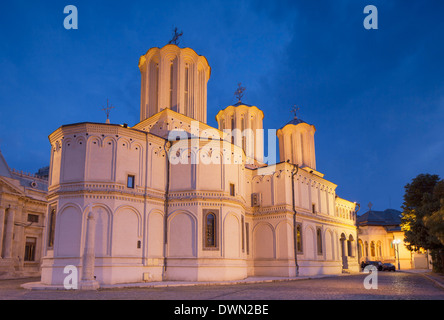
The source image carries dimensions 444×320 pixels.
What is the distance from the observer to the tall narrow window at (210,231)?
83.7ft

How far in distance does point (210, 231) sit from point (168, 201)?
3503 millimetres

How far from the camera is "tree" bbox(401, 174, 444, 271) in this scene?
23484 mm

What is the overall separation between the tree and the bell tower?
17879 mm

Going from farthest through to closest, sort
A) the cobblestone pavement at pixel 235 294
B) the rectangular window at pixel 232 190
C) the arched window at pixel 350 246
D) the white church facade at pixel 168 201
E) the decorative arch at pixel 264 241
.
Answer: the arched window at pixel 350 246 → the decorative arch at pixel 264 241 → the rectangular window at pixel 232 190 → the white church facade at pixel 168 201 → the cobblestone pavement at pixel 235 294

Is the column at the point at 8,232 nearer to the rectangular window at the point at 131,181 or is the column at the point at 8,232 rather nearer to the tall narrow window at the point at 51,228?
the tall narrow window at the point at 51,228

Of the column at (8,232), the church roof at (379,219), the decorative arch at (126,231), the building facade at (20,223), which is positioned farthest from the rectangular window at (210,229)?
the church roof at (379,219)

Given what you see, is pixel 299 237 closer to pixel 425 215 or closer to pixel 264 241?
pixel 264 241

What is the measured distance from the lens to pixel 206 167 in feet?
88.0

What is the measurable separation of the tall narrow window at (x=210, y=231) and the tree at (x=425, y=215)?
12675 mm

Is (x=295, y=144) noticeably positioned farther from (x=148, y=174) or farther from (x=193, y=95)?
(x=148, y=174)

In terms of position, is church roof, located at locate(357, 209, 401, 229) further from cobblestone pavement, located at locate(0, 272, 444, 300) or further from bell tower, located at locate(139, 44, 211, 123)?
cobblestone pavement, located at locate(0, 272, 444, 300)

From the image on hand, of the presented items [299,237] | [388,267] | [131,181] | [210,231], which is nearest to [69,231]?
[131,181]

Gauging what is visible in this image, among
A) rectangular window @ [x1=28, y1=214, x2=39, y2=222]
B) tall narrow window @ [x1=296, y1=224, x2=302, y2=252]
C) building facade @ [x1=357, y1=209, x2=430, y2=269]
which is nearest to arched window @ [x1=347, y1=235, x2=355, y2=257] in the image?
building facade @ [x1=357, y1=209, x2=430, y2=269]

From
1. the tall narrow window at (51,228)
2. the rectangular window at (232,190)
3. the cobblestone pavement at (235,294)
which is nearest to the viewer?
the cobblestone pavement at (235,294)
